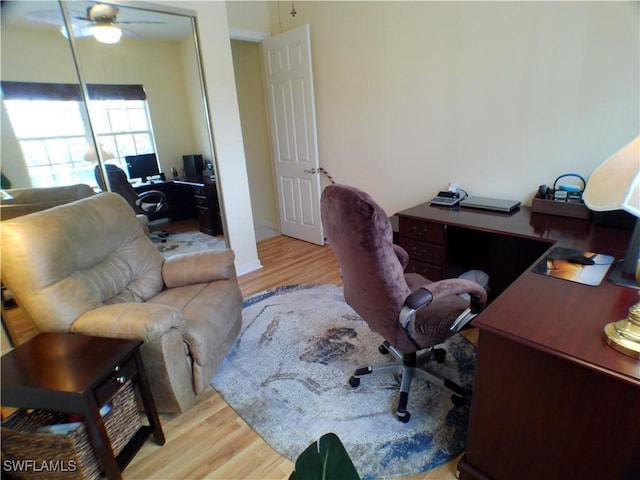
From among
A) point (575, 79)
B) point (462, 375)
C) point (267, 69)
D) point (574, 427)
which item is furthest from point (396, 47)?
point (574, 427)

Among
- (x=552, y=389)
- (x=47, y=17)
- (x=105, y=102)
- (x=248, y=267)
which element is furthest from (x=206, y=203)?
(x=552, y=389)

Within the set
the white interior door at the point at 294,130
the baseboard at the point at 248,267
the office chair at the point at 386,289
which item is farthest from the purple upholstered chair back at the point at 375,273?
the white interior door at the point at 294,130

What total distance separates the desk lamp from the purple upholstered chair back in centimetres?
Answer: 53

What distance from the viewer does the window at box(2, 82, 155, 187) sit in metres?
2.11

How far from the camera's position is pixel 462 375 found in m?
1.82

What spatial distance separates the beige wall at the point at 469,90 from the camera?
1918 mm

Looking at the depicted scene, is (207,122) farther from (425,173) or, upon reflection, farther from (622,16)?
(622,16)

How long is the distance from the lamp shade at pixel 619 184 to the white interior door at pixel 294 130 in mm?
2836

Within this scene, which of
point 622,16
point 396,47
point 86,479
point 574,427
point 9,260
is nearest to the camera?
point 574,427

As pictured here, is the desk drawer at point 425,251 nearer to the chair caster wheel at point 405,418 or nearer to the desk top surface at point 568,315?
the desk top surface at point 568,315

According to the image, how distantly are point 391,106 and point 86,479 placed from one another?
3.08 metres

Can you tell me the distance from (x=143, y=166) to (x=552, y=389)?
295cm

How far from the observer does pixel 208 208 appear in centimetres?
320

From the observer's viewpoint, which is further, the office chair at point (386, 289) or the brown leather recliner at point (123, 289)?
the brown leather recliner at point (123, 289)
